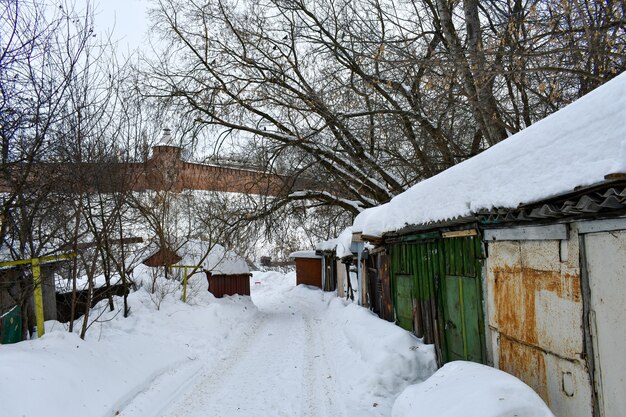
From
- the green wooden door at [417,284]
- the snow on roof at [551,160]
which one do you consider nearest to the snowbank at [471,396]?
the snow on roof at [551,160]

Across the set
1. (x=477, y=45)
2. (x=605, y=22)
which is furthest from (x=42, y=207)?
(x=605, y=22)

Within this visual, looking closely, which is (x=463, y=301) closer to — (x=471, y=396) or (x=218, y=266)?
(x=471, y=396)

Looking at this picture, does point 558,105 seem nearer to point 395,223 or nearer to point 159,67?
point 395,223

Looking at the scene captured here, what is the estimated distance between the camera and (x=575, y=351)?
3.62 meters

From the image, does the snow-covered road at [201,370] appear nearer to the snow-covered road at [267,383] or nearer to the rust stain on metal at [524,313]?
the snow-covered road at [267,383]

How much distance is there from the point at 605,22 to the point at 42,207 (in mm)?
8446

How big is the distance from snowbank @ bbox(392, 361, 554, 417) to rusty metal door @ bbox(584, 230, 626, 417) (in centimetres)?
43

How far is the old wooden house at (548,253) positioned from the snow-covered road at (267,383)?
6.95ft

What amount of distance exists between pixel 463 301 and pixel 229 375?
169 inches

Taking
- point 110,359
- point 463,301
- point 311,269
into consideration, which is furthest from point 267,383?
point 311,269

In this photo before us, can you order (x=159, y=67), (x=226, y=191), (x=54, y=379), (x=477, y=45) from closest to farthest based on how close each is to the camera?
(x=54, y=379)
(x=477, y=45)
(x=159, y=67)
(x=226, y=191)

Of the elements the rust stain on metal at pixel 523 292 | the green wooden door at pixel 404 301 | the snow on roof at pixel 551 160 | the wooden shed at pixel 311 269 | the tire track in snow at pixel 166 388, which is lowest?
the wooden shed at pixel 311 269

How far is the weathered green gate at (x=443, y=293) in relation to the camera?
19.0ft

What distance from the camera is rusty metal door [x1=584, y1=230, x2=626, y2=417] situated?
3.07 m
